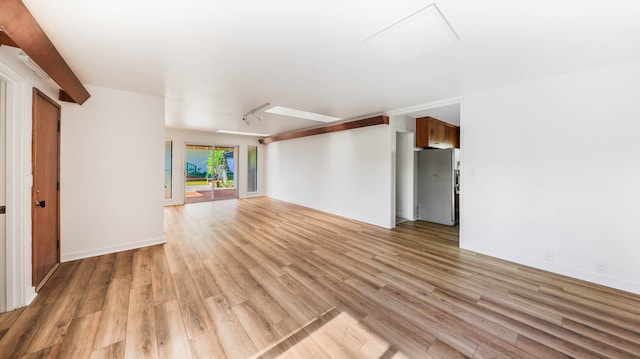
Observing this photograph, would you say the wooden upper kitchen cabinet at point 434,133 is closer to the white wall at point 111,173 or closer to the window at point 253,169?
the white wall at point 111,173

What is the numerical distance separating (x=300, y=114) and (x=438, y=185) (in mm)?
3616

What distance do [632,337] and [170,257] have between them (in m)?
4.87

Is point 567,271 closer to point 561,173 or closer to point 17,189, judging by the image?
point 561,173

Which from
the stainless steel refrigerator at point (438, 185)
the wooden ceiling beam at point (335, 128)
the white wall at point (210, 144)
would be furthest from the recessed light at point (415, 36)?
the white wall at point (210, 144)

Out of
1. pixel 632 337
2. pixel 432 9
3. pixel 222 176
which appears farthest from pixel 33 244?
pixel 222 176

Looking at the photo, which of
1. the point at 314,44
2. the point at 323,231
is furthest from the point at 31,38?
the point at 323,231

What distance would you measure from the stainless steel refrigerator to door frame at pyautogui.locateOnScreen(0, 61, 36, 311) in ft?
20.8

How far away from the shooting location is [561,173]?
286 cm

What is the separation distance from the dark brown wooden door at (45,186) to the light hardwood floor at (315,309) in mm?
275

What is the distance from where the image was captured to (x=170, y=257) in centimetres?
327

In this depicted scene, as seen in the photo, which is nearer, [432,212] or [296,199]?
[432,212]

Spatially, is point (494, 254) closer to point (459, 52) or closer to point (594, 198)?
point (594, 198)

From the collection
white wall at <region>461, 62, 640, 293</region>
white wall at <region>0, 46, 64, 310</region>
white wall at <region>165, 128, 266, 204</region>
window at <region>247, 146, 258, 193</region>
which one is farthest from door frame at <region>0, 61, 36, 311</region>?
window at <region>247, 146, 258, 193</region>

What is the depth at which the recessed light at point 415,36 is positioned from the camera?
1761mm
